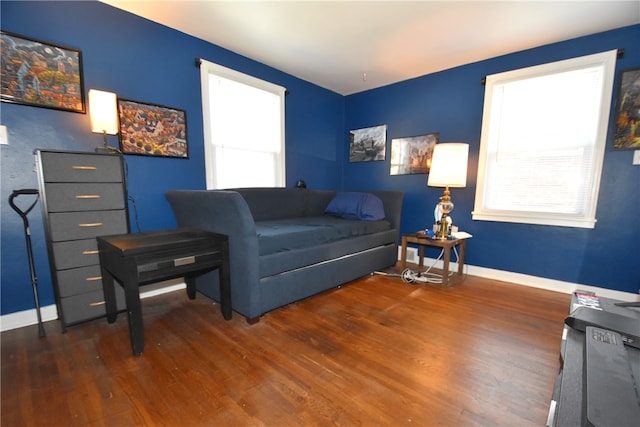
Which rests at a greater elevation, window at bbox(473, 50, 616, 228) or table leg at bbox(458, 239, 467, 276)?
window at bbox(473, 50, 616, 228)

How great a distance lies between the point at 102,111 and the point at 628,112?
4032 mm

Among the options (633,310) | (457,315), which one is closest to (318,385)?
(457,315)

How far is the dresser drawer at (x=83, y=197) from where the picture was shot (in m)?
1.60

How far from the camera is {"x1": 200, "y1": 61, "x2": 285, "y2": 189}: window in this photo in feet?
8.48

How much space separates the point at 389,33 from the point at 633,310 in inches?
98.0

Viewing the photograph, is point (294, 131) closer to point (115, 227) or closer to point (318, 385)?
point (115, 227)

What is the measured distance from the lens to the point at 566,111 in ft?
7.91

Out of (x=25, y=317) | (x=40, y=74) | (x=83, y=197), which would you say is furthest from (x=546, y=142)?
(x=25, y=317)

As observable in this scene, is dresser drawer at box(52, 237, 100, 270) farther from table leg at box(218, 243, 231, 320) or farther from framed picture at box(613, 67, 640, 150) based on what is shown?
framed picture at box(613, 67, 640, 150)

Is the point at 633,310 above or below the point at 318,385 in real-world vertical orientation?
above

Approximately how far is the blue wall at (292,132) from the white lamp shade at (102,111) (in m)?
0.27

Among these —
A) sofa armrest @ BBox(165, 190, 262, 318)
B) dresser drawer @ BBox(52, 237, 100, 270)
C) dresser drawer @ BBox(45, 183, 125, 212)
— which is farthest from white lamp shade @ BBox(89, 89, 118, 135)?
dresser drawer @ BBox(52, 237, 100, 270)

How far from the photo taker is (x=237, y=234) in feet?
5.86

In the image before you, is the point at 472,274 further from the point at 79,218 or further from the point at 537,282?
the point at 79,218
